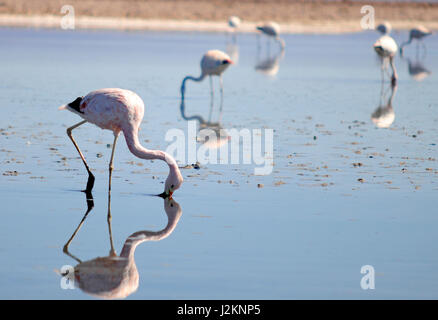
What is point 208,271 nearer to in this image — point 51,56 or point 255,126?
point 255,126

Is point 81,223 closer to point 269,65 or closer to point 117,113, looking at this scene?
point 117,113

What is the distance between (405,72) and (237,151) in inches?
664

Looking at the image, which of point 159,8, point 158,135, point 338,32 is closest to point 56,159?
point 158,135

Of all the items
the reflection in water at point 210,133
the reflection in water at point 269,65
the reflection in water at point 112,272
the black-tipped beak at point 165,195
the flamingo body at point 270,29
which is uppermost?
the flamingo body at point 270,29

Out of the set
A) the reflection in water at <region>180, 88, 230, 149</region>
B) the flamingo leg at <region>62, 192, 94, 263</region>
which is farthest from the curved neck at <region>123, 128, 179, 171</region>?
the reflection in water at <region>180, 88, 230, 149</region>

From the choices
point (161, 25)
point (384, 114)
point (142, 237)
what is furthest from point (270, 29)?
point (142, 237)

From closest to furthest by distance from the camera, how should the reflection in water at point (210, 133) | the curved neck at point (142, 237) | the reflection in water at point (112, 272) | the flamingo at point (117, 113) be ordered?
the reflection in water at point (112, 272) → the curved neck at point (142, 237) → the flamingo at point (117, 113) → the reflection in water at point (210, 133)

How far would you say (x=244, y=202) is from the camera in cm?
886

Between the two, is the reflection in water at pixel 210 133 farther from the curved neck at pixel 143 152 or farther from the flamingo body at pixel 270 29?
the flamingo body at pixel 270 29

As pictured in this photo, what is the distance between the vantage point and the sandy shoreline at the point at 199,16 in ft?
160

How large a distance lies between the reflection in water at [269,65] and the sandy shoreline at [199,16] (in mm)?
15712
